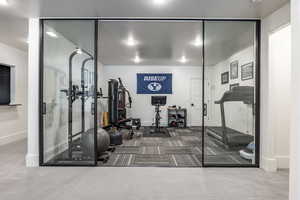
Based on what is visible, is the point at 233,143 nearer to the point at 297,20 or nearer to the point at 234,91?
the point at 234,91

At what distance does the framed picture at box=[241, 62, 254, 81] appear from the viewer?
11.2ft

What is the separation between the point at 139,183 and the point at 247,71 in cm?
258

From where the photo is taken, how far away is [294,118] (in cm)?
151

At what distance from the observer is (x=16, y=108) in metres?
5.10

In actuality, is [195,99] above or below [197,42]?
below

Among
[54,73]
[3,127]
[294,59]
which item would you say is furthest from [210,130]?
[3,127]

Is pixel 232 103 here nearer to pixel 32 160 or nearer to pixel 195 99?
pixel 32 160

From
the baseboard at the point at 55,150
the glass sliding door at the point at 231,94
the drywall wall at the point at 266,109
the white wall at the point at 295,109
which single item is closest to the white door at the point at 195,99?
the glass sliding door at the point at 231,94

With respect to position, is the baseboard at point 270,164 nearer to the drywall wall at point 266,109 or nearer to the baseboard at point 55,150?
the drywall wall at point 266,109

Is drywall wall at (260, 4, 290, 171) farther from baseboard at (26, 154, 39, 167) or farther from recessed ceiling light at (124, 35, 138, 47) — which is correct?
baseboard at (26, 154, 39, 167)

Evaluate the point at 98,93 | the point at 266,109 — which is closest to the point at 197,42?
the point at 266,109

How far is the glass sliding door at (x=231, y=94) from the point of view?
132 inches

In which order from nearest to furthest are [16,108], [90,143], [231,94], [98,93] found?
[90,143]
[231,94]
[98,93]
[16,108]

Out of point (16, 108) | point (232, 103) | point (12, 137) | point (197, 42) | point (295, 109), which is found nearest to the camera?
point (295, 109)
